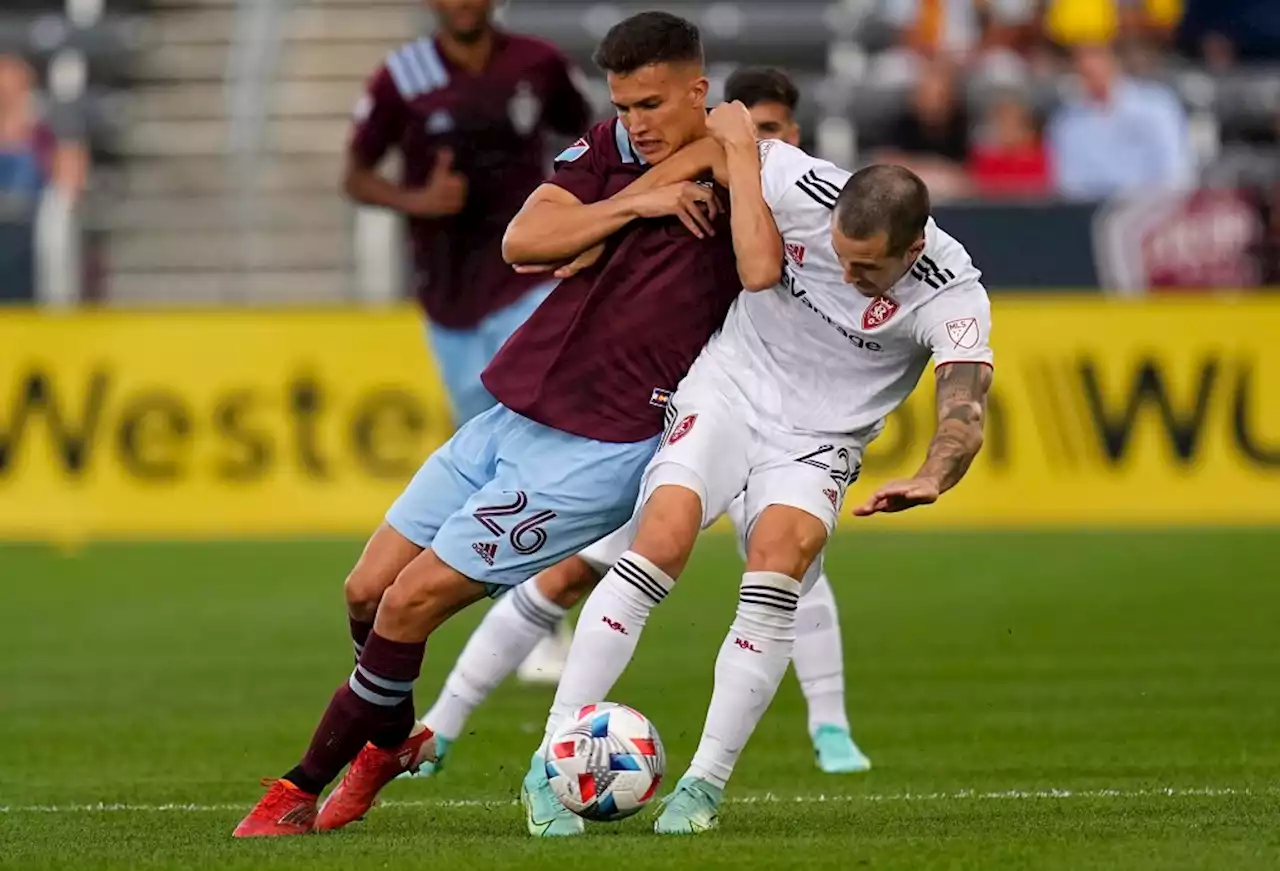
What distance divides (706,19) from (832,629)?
13394 millimetres

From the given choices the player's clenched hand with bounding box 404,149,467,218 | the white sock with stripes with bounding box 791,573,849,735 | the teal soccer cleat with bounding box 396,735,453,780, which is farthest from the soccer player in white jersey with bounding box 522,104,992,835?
the player's clenched hand with bounding box 404,149,467,218

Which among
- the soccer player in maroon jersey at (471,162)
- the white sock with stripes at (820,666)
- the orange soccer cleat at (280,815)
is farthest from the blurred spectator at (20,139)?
the orange soccer cleat at (280,815)

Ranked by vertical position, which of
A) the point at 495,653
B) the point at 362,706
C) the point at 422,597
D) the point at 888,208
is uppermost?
the point at 888,208

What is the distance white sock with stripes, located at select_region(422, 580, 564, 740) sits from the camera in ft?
26.4

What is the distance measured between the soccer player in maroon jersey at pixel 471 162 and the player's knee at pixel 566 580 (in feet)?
7.52

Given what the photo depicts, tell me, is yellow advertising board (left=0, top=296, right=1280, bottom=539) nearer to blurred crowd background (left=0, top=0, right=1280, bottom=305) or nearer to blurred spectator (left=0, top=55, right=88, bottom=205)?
blurred crowd background (left=0, top=0, right=1280, bottom=305)

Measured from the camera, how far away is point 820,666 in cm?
814

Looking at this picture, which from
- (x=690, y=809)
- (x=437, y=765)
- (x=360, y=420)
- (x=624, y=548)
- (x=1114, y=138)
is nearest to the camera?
(x=690, y=809)

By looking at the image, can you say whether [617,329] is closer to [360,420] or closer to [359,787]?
[359,787]

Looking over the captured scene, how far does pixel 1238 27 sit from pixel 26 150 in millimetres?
9497

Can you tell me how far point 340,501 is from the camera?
1647cm

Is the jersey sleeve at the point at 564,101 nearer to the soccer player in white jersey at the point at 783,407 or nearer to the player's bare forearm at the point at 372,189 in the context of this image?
the player's bare forearm at the point at 372,189

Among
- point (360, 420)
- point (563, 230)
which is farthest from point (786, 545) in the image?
point (360, 420)

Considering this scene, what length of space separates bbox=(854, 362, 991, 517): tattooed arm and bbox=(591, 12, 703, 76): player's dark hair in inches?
42.3
